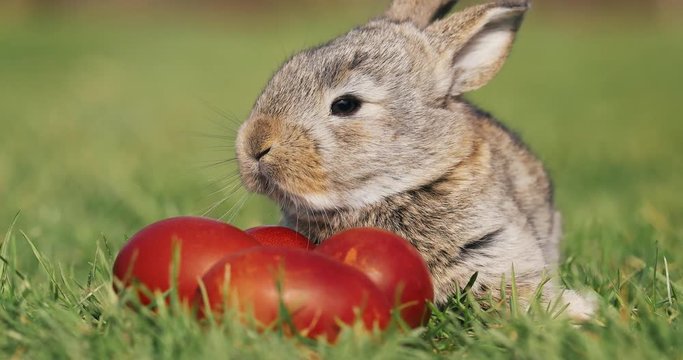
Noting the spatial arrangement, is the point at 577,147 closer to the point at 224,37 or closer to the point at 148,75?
the point at 148,75

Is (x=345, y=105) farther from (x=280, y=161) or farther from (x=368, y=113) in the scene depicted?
(x=280, y=161)

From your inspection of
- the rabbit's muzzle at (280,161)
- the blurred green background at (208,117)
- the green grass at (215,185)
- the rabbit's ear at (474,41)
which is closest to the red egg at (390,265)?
the green grass at (215,185)

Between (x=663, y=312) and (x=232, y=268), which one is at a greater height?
(x=232, y=268)

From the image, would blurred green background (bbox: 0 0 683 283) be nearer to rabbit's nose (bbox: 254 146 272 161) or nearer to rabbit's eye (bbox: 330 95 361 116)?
rabbit's nose (bbox: 254 146 272 161)

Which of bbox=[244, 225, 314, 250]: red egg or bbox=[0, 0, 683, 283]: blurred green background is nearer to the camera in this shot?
bbox=[244, 225, 314, 250]: red egg

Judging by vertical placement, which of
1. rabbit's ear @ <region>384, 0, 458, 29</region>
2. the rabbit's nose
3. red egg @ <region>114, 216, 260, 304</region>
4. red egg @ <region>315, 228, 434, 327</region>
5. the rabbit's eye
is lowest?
red egg @ <region>315, 228, 434, 327</region>

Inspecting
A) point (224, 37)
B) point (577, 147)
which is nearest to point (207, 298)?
point (577, 147)

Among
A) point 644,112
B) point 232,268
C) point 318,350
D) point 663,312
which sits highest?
point 232,268

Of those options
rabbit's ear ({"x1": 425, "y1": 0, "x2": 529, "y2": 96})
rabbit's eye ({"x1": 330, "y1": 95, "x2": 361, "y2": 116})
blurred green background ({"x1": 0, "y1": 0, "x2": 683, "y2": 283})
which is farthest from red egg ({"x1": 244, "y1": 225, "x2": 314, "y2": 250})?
rabbit's ear ({"x1": 425, "y1": 0, "x2": 529, "y2": 96})
